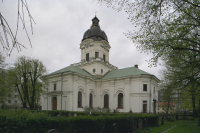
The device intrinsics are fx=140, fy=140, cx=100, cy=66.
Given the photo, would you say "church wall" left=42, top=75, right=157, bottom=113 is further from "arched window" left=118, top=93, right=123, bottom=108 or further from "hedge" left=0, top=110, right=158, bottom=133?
"hedge" left=0, top=110, right=158, bottom=133

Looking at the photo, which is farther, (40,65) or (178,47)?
(40,65)

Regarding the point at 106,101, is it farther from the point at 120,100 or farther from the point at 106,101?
the point at 120,100

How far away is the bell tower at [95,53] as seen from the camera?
3370 centimetres

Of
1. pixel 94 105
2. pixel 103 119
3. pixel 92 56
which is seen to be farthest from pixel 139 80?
pixel 103 119

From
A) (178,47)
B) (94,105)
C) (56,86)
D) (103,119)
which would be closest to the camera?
(103,119)

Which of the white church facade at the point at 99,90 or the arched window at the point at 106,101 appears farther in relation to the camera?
the arched window at the point at 106,101

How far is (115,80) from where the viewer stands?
99.1 ft

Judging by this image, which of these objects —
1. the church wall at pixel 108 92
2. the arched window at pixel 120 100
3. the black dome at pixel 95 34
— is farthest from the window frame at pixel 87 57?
the arched window at pixel 120 100

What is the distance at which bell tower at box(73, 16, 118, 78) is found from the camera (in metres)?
33.7

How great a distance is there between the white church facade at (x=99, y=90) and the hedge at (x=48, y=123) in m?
18.0

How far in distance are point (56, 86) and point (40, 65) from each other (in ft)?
19.2

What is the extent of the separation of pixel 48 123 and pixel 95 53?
30.0 m

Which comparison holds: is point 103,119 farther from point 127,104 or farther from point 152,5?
point 127,104

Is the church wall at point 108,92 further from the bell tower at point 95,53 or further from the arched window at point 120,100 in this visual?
the bell tower at point 95,53
